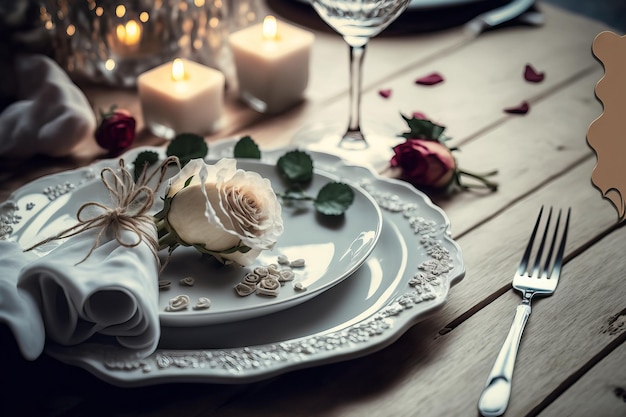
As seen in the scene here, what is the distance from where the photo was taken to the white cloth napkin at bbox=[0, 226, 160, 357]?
583 mm

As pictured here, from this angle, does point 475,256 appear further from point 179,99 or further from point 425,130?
point 179,99

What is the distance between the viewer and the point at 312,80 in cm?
112

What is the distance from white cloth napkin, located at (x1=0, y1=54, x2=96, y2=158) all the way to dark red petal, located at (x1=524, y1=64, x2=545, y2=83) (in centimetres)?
56

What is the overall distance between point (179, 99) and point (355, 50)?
0.21 metres

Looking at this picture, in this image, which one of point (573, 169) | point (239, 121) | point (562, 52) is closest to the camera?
point (573, 169)

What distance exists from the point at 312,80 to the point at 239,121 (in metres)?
0.15

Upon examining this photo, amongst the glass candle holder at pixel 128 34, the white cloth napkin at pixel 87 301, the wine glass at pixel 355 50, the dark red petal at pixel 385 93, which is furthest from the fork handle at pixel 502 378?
the glass candle holder at pixel 128 34

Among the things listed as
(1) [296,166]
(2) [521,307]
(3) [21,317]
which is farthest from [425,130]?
(3) [21,317]

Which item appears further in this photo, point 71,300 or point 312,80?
point 312,80

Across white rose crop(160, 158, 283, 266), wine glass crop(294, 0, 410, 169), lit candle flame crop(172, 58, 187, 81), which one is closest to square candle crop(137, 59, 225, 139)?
lit candle flame crop(172, 58, 187, 81)

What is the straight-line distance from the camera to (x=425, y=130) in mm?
884

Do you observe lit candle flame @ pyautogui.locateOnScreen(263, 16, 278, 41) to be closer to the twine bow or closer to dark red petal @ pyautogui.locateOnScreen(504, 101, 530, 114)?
dark red petal @ pyautogui.locateOnScreen(504, 101, 530, 114)

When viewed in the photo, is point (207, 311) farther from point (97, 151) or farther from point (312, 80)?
point (312, 80)

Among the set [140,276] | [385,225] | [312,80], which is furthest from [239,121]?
[140,276]
